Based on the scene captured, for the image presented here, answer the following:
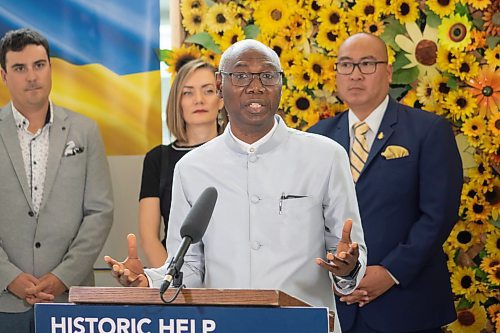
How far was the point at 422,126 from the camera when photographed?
4609mm

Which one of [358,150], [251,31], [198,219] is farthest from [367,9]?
[198,219]

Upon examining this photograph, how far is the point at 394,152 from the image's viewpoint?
4559 millimetres

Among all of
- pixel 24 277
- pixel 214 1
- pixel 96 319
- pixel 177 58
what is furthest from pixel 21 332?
pixel 96 319

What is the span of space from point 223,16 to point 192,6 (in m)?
0.19

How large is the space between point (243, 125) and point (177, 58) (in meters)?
2.49

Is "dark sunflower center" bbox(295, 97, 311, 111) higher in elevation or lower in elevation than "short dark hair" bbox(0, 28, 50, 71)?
lower

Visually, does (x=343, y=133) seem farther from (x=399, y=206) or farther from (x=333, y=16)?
(x=333, y=16)

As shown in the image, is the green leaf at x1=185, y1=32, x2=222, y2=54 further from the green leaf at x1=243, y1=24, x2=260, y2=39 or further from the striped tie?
the striped tie

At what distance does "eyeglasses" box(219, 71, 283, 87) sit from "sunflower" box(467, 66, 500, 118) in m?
2.34

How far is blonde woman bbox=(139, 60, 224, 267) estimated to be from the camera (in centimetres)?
500

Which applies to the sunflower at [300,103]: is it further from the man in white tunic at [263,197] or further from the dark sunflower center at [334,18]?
the man in white tunic at [263,197]

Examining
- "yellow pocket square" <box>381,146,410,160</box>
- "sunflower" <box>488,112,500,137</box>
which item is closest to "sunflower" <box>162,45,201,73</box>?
"yellow pocket square" <box>381,146,410,160</box>

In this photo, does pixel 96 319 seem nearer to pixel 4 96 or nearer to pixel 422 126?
pixel 422 126

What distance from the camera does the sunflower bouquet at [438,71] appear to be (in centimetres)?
511
